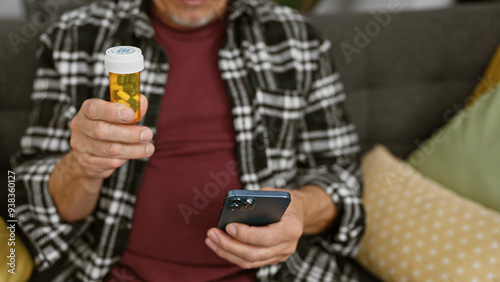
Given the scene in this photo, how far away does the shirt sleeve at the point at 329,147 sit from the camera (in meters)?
1.07

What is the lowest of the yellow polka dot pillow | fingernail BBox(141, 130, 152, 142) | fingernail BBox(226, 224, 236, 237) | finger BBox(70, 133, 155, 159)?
the yellow polka dot pillow

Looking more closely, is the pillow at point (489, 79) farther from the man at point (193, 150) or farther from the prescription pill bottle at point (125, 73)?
the prescription pill bottle at point (125, 73)

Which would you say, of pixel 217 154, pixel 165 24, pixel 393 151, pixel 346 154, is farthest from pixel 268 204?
pixel 393 151

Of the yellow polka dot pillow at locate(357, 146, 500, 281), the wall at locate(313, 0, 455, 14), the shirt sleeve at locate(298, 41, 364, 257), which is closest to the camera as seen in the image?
the yellow polka dot pillow at locate(357, 146, 500, 281)

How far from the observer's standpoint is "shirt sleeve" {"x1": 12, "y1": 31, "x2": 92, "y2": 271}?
3.15 ft

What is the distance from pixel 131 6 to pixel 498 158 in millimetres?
876

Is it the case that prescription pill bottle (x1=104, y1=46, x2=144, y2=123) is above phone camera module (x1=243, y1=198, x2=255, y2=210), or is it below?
above

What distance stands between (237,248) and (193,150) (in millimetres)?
258

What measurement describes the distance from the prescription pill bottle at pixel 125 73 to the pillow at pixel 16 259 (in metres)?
0.49

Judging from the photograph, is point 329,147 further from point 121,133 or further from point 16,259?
point 16,259

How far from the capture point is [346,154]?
44.7 inches

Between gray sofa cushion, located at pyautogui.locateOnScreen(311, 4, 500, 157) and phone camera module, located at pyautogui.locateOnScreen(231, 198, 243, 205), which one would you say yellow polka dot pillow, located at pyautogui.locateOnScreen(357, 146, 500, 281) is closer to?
gray sofa cushion, located at pyautogui.locateOnScreen(311, 4, 500, 157)

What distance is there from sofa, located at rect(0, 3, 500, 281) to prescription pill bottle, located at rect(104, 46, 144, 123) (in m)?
0.77

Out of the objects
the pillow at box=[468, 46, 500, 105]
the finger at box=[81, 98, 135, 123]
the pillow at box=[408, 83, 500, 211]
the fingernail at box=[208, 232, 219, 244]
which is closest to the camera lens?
the fingernail at box=[208, 232, 219, 244]
